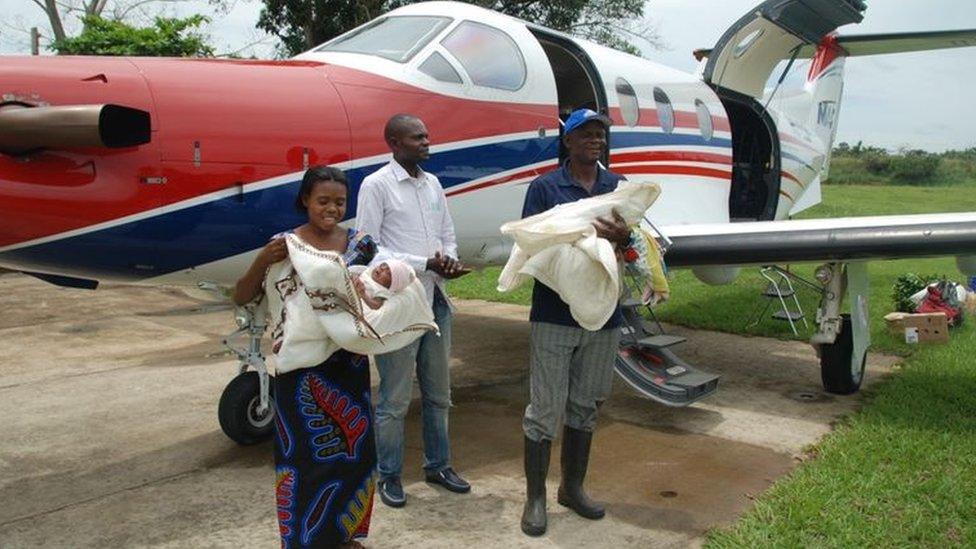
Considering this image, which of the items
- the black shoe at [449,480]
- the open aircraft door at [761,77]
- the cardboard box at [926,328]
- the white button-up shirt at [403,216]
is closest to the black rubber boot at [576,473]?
the black shoe at [449,480]

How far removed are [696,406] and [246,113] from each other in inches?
141

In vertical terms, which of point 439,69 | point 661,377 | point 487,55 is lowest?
point 661,377

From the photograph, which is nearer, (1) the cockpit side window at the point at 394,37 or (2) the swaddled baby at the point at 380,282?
(2) the swaddled baby at the point at 380,282

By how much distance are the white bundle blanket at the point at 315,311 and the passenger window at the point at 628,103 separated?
4155mm

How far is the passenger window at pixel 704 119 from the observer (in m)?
7.91

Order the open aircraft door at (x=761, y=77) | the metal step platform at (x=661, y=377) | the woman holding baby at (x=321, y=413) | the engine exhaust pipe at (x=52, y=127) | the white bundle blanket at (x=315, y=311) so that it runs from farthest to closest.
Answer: the open aircraft door at (x=761, y=77) → the metal step platform at (x=661, y=377) → the engine exhaust pipe at (x=52, y=127) → the woman holding baby at (x=321, y=413) → the white bundle blanket at (x=315, y=311)

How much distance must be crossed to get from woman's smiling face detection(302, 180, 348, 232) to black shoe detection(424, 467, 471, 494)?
63.8 inches

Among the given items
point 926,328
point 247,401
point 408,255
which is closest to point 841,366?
point 926,328

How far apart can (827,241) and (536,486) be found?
119 inches

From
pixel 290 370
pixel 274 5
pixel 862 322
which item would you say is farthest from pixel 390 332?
pixel 274 5

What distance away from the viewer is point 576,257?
3.42 meters

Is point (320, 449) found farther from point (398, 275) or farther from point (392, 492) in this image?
point (392, 492)

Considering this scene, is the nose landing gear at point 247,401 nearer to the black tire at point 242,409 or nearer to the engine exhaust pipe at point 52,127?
the black tire at point 242,409

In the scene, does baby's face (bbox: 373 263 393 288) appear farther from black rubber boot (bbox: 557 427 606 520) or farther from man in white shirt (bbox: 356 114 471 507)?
black rubber boot (bbox: 557 427 606 520)
